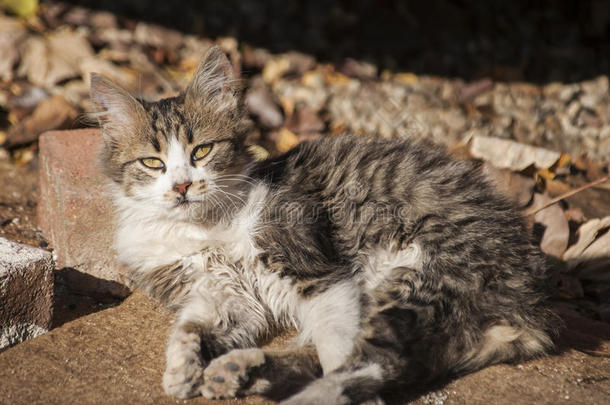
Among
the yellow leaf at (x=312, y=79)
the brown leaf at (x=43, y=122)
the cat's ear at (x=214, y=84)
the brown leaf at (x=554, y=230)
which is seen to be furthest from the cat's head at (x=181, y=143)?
the yellow leaf at (x=312, y=79)

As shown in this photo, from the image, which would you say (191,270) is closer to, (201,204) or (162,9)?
(201,204)

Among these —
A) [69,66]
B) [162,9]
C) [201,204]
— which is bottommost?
[201,204]

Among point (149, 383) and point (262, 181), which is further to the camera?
point (262, 181)

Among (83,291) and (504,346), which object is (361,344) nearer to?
(504,346)

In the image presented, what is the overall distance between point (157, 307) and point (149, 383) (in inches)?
22.5

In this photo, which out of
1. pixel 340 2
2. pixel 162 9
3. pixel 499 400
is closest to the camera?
pixel 499 400

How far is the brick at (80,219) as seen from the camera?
2814mm

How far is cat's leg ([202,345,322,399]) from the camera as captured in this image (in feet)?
6.50

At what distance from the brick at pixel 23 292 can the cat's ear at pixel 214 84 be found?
95 cm

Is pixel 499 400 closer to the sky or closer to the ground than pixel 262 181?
closer to the ground

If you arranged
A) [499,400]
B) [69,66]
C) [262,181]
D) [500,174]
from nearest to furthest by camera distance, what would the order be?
1. [499,400]
2. [262,181]
3. [500,174]
4. [69,66]

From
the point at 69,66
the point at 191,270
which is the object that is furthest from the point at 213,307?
the point at 69,66

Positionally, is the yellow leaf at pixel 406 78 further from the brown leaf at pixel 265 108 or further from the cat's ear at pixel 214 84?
the cat's ear at pixel 214 84

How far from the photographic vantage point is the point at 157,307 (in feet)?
8.68
